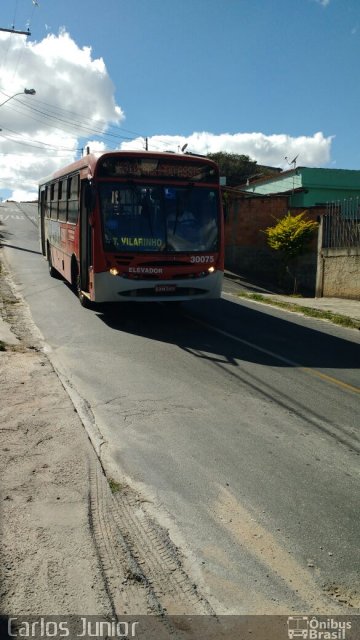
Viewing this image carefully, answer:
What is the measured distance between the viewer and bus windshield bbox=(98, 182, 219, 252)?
436 inches

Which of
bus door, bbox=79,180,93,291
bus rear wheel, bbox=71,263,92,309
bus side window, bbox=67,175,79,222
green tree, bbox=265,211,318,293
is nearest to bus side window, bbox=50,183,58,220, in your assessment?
bus side window, bbox=67,175,79,222

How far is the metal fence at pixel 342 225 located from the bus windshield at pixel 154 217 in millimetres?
7905

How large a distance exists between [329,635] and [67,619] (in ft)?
4.53

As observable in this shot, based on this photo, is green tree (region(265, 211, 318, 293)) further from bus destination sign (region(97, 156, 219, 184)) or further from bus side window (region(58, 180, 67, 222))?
bus destination sign (region(97, 156, 219, 184))

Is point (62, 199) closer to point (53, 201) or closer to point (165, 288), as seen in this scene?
point (53, 201)

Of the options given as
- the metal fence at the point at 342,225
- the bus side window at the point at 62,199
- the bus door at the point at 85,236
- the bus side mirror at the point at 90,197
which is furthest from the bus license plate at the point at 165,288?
the metal fence at the point at 342,225

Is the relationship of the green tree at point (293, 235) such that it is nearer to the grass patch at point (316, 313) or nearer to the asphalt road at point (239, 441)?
the grass patch at point (316, 313)

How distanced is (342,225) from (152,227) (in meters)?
9.40

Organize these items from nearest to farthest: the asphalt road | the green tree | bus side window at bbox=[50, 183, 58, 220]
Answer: the asphalt road < bus side window at bbox=[50, 183, 58, 220] < the green tree

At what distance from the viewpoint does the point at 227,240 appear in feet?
104

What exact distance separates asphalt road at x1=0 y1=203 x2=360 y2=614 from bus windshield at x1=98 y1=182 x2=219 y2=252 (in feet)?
5.54

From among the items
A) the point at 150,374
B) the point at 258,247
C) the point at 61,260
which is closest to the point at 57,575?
the point at 150,374

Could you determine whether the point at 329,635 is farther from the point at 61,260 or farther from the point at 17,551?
the point at 61,260

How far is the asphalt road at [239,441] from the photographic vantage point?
3541mm
